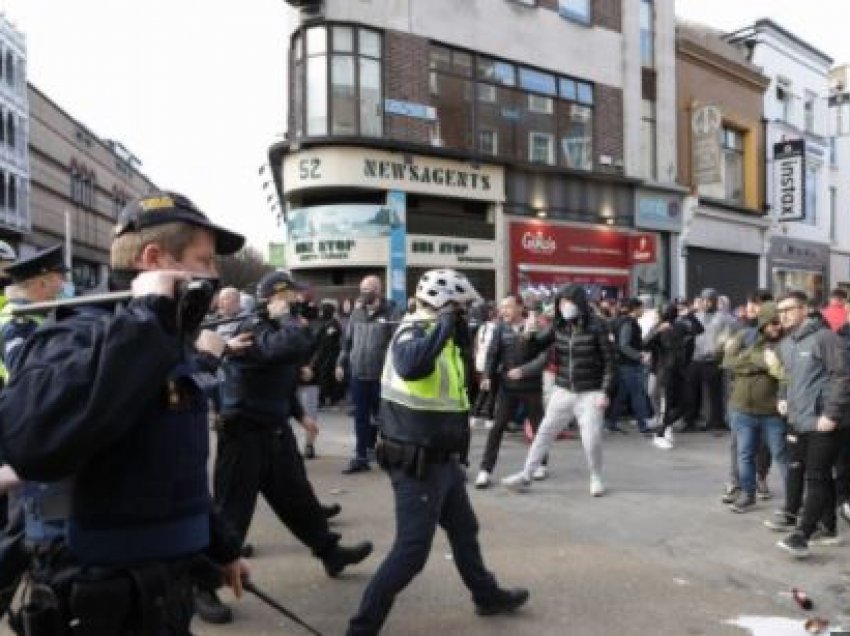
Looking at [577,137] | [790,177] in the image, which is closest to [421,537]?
[577,137]

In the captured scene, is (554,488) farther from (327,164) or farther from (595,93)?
(595,93)

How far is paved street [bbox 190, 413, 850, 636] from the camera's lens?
15.3 feet

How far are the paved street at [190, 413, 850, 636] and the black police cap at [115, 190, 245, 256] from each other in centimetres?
293

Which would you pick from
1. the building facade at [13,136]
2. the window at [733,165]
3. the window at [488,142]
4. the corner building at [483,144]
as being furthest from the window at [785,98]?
the building facade at [13,136]

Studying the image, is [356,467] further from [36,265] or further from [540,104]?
[540,104]

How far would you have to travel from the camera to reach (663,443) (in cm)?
1053

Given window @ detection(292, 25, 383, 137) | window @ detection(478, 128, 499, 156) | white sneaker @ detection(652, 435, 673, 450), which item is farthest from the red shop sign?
white sneaker @ detection(652, 435, 673, 450)

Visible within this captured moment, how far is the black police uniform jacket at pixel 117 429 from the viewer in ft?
6.08

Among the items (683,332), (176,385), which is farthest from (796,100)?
(176,385)

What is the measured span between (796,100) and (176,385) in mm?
31746

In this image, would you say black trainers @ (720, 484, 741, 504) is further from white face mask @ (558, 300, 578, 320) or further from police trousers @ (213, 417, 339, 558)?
police trousers @ (213, 417, 339, 558)

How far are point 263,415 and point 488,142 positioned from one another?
16294 millimetres

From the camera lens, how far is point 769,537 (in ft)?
20.9

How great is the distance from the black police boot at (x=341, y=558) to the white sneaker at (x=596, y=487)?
3058 millimetres
